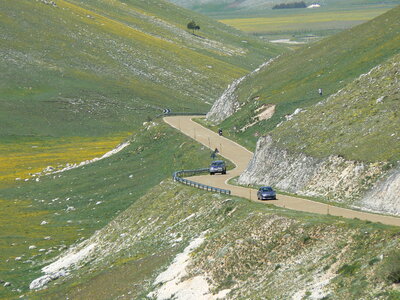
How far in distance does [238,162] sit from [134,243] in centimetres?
2780

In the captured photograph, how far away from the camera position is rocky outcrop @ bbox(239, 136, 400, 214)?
58062 mm

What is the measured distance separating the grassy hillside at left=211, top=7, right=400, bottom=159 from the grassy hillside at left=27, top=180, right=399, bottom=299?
32299 millimetres

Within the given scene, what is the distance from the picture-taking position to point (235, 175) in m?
87.3

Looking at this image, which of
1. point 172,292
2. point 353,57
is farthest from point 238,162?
point 172,292

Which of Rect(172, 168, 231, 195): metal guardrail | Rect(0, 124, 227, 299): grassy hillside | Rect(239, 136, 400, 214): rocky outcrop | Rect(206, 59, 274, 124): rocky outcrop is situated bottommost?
Rect(0, 124, 227, 299): grassy hillside

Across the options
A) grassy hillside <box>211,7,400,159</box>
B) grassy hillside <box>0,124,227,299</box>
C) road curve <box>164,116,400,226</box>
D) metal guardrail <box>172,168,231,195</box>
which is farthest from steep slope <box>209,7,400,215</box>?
grassy hillside <box>0,124,227,299</box>

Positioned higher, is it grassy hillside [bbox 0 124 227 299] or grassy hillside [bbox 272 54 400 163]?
grassy hillside [bbox 272 54 400 163]

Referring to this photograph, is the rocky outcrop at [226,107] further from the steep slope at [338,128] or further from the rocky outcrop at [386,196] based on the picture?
the rocky outcrop at [386,196]

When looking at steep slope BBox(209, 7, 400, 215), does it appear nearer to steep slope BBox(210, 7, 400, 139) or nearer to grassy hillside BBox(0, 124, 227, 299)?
steep slope BBox(210, 7, 400, 139)

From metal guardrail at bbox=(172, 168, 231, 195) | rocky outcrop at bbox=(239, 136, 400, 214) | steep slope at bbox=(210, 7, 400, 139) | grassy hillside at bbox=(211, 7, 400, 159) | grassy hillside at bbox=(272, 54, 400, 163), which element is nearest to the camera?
rocky outcrop at bbox=(239, 136, 400, 214)

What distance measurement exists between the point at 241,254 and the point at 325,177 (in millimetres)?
17570

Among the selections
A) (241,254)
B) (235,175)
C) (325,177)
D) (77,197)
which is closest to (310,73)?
(77,197)

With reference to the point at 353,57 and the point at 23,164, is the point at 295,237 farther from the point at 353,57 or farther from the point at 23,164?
the point at 23,164

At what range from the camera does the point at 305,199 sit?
6475cm
